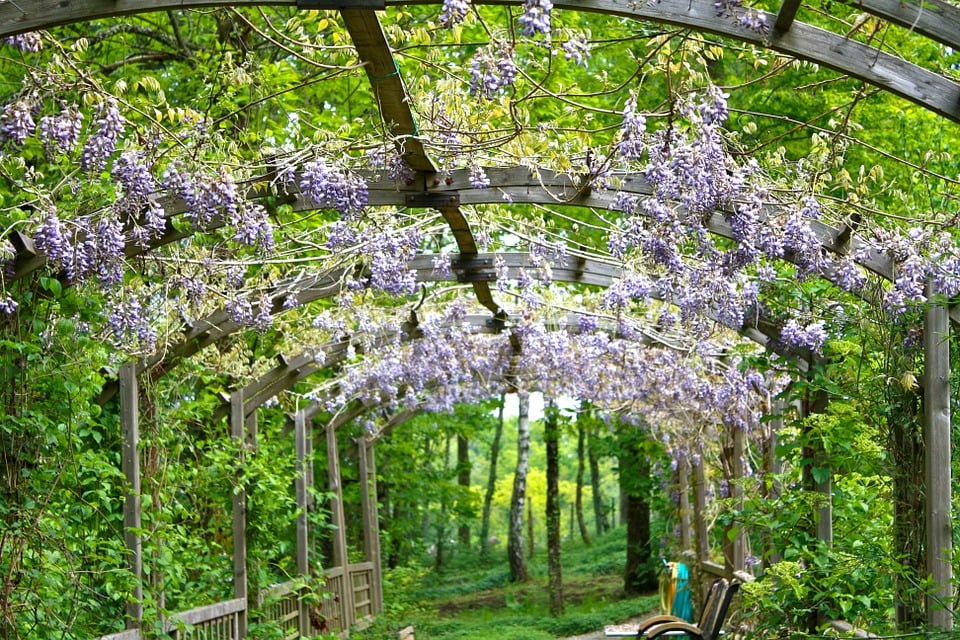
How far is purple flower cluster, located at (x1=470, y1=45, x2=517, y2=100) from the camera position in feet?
12.2

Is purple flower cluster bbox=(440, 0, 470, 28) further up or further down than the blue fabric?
further up

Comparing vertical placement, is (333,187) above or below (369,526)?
above

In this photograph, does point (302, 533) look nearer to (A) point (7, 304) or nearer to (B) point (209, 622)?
(B) point (209, 622)

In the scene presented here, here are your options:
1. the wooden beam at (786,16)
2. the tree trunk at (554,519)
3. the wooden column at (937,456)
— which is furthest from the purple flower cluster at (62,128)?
the tree trunk at (554,519)

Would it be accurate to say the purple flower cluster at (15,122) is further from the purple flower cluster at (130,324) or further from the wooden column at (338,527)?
the wooden column at (338,527)

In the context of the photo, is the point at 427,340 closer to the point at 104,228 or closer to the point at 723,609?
the point at 723,609

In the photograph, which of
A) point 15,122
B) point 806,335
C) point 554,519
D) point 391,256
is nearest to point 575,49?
point 15,122

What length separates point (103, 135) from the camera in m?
4.31

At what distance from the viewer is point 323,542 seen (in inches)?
607

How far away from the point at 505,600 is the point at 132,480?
514 inches

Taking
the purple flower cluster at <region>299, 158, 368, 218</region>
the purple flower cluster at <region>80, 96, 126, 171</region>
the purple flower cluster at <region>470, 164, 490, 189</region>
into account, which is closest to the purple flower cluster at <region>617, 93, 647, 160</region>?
the purple flower cluster at <region>470, 164, 490, 189</region>

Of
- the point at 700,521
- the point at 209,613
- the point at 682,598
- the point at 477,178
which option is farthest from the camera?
the point at 700,521

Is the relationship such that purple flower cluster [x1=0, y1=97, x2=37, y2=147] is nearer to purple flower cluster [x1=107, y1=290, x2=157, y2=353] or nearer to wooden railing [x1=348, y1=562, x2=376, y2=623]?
purple flower cluster [x1=107, y1=290, x2=157, y2=353]

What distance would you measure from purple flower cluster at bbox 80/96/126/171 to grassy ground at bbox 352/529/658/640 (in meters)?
8.01
